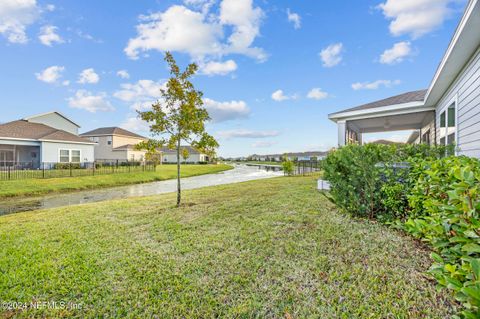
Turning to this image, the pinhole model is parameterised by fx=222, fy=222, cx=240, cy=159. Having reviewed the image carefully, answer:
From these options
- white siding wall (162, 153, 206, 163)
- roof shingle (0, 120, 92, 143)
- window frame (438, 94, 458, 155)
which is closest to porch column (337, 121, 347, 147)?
window frame (438, 94, 458, 155)

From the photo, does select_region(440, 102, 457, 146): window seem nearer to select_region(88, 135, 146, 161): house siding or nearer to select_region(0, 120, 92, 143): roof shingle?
select_region(0, 120, 92, 143): roof shingle

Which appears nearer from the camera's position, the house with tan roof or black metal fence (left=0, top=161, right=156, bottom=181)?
black metal fence (left=0, top=161, right=156, bottom=181)

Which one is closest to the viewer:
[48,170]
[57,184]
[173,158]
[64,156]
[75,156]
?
[57,184]

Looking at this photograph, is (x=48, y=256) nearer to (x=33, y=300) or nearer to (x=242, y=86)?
(x=33, y=300)

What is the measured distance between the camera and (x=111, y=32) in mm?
11617

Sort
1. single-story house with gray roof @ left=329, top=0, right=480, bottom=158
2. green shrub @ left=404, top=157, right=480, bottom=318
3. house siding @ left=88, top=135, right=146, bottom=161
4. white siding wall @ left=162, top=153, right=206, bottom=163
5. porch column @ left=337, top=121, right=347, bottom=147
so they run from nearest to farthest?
1. green shrub @ left=404, top=157, right=480, bottom=318
2. single-story house with gray roof @ left=329, top=0, right=480, bottom=158
3. porch column @ left=337, top=121, right=347, bottom=147
4. house siding @ left=88, top=135, right=146, bottom=161
5. white siding wall @ left=162, top=153, right=206, bottom=163

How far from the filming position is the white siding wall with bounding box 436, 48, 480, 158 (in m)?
4.22

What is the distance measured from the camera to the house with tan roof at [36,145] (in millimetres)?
19094

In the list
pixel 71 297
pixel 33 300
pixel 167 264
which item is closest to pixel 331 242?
pixel 167 264

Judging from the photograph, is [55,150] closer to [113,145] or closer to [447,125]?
[113,145]

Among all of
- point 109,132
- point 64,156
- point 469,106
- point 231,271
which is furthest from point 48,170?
point 469,106

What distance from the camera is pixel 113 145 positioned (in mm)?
32438

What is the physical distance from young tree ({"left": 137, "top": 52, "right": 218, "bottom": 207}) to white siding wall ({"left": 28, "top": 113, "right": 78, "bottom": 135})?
26902 mm

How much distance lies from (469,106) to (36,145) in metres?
27.7
